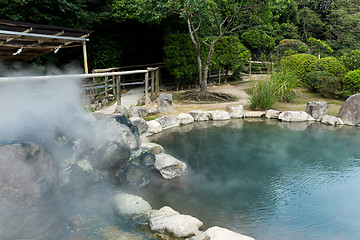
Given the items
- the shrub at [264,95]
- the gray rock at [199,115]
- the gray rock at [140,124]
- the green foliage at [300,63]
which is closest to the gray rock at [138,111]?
the gray rock at [140,124]

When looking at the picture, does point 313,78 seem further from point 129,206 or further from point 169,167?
point 129,206

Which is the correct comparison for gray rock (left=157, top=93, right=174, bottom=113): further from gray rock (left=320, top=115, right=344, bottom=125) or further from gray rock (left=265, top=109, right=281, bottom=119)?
gray rock (left=320, top=115, right=344, bottom=125)

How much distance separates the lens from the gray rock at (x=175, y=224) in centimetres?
383

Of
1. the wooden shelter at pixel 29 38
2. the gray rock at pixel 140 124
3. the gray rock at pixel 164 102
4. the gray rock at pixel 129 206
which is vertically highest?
the wooden shelter at pixel 29 38

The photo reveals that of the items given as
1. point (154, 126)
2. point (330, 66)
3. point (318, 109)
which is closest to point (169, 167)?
point (154, 126)

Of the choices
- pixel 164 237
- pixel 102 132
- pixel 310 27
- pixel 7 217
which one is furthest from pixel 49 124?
pixel 310 27

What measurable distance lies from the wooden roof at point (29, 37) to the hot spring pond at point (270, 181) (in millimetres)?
3781

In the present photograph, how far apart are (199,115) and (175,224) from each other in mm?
5712

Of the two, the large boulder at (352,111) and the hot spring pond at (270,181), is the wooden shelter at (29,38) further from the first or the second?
the large boulder at (352,111)

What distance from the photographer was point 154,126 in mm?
8109

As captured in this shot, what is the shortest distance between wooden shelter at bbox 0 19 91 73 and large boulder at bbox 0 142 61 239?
4076 mm

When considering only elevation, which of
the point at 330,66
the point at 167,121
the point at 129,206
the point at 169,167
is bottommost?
the point at 129,206

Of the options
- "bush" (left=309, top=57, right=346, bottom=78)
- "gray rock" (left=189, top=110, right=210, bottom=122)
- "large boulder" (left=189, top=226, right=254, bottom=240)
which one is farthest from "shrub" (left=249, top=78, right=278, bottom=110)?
"large boulder" (left=189, top=226, right=254, bottom=240)

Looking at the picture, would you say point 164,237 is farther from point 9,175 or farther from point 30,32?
point 30,32
